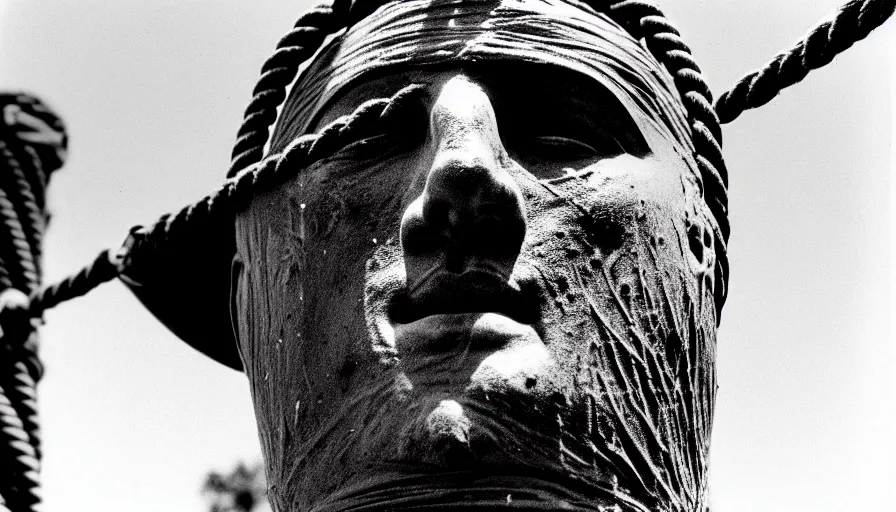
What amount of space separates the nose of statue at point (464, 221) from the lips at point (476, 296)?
1cm

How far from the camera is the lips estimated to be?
2438mm

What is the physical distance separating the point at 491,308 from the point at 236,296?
2.30 feet

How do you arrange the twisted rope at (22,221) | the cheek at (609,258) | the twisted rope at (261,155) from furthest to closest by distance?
the twisted rope at (22,221)
the twisted rope at (261,155)
the cheek at (609,258)

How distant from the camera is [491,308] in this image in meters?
2.44

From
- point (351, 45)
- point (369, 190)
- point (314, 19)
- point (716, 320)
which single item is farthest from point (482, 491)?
point (314, 19)

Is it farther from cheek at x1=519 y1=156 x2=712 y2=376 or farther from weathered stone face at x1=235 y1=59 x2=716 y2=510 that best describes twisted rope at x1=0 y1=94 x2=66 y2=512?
cheek at x1=519 y1=156 x2=712 y2=376

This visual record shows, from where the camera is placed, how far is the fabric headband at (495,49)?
107 inches

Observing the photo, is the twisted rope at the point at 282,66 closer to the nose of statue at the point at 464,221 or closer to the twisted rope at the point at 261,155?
the twisted rope at the point at 261,155

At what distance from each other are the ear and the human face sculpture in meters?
0.09

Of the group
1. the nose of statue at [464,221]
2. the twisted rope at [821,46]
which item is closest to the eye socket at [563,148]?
the nose of statue at [464,221]

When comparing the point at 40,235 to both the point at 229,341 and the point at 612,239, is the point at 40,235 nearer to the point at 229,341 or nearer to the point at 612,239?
the point at 229,341

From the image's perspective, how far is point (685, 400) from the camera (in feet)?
8.47

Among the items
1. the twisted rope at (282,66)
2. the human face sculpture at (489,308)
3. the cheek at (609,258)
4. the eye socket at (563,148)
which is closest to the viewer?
the human face sculpture at (489,308)

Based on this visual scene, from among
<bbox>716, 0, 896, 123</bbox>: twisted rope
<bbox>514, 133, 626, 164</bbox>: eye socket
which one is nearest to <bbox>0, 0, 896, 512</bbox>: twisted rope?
<bbox>716, 0, 896, 123</bbox>: twisted rope
